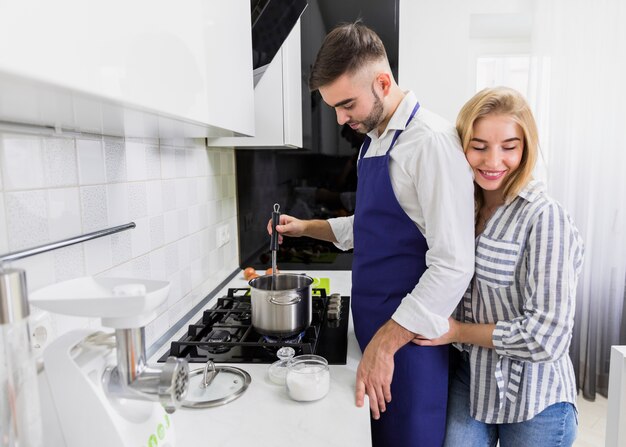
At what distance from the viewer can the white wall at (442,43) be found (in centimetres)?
251

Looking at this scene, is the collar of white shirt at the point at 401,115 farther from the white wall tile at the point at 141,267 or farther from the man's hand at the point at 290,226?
the white wall tile at the point at 141,267

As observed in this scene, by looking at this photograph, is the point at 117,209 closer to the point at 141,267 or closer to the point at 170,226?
the point at 141,267

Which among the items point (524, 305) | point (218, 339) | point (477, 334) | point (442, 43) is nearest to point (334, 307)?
point (218, 339)

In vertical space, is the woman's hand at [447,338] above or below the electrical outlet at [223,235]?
below

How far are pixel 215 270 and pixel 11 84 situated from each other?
1474mm

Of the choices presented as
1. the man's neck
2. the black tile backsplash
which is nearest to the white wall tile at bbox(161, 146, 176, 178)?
the man's neck

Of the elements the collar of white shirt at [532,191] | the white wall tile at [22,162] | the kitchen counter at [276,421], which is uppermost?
the white wall tile at [22,162]

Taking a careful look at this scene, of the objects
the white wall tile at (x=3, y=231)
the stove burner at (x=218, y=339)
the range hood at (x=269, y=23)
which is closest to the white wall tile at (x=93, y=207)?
the white wall tile at (x=3, y=231)

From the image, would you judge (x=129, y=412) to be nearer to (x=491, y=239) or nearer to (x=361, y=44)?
(x=491, y=239)

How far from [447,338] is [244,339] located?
53cm

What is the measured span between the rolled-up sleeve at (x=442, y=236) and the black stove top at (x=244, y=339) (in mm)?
250

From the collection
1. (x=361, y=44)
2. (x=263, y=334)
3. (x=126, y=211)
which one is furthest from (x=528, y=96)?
(x=126, y=211)

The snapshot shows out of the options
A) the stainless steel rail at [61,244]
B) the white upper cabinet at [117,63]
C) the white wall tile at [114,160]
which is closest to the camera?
the white upper cabinet at [117,63]

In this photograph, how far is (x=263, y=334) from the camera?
4.25ft
